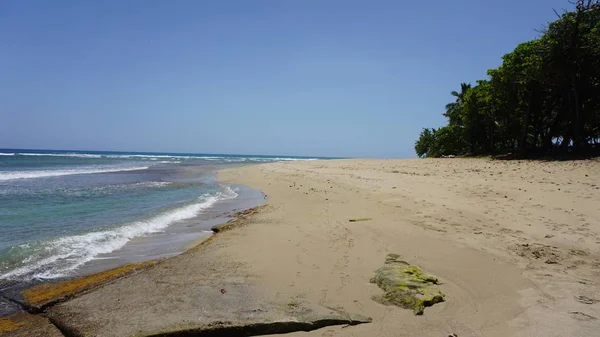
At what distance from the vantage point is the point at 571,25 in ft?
A: 73.4

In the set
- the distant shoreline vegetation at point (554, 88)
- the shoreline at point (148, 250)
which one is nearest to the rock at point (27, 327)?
the shoreline at point (148, 250)

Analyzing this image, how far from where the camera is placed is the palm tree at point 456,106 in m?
46.0

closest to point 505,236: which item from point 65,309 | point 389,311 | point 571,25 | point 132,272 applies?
point 389,311

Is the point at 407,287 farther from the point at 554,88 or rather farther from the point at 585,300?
the point at 554,88

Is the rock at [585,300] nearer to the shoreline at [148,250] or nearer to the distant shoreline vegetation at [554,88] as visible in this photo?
the shoreline at [148,250]

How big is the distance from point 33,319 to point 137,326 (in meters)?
1.60

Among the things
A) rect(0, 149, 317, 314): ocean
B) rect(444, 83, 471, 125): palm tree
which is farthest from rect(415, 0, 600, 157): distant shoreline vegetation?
rect(0, 149, 317, 314): ocean

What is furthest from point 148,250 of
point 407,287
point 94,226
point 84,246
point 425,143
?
point 425,143

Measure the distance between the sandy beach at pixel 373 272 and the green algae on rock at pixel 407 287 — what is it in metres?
0.12

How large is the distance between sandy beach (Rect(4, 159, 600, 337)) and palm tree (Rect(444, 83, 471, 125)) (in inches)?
1529

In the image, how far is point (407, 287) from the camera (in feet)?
14.8

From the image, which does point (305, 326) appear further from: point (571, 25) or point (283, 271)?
point (571, 25)

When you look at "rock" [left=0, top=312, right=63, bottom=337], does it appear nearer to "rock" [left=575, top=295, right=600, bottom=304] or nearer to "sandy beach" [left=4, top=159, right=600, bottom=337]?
"sandy beach" [left=4, top=159, right=600, bottom=337]

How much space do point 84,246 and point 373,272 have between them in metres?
6.35
